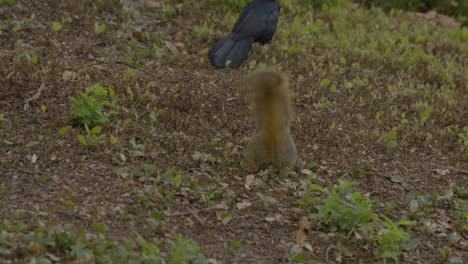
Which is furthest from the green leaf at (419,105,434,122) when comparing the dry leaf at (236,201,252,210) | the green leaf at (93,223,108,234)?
the green leaf at (93,223,108,234)

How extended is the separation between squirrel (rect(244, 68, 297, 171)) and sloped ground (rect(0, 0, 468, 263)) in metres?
0.15

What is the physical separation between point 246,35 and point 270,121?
2.97 m

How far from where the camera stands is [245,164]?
490 cm

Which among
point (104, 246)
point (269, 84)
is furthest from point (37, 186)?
point (269, 84)

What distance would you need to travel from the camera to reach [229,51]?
7141 mm

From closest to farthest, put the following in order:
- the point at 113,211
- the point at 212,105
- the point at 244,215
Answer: the point at 113,211, the point at 244,215, the point at 212,105

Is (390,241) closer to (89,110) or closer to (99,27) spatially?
(89,110)

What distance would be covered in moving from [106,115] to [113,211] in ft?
4.50

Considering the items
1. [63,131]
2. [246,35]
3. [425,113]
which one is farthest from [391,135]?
[63,131]

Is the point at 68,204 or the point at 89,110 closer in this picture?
the point at 68,204

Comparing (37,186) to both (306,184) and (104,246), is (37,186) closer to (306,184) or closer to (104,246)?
(104,246)

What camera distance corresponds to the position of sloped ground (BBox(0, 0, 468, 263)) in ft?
13.7

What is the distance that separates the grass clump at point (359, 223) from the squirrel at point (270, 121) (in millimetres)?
550

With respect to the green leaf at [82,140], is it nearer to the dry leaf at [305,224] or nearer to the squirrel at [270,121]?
the squirrel at [270,121]
